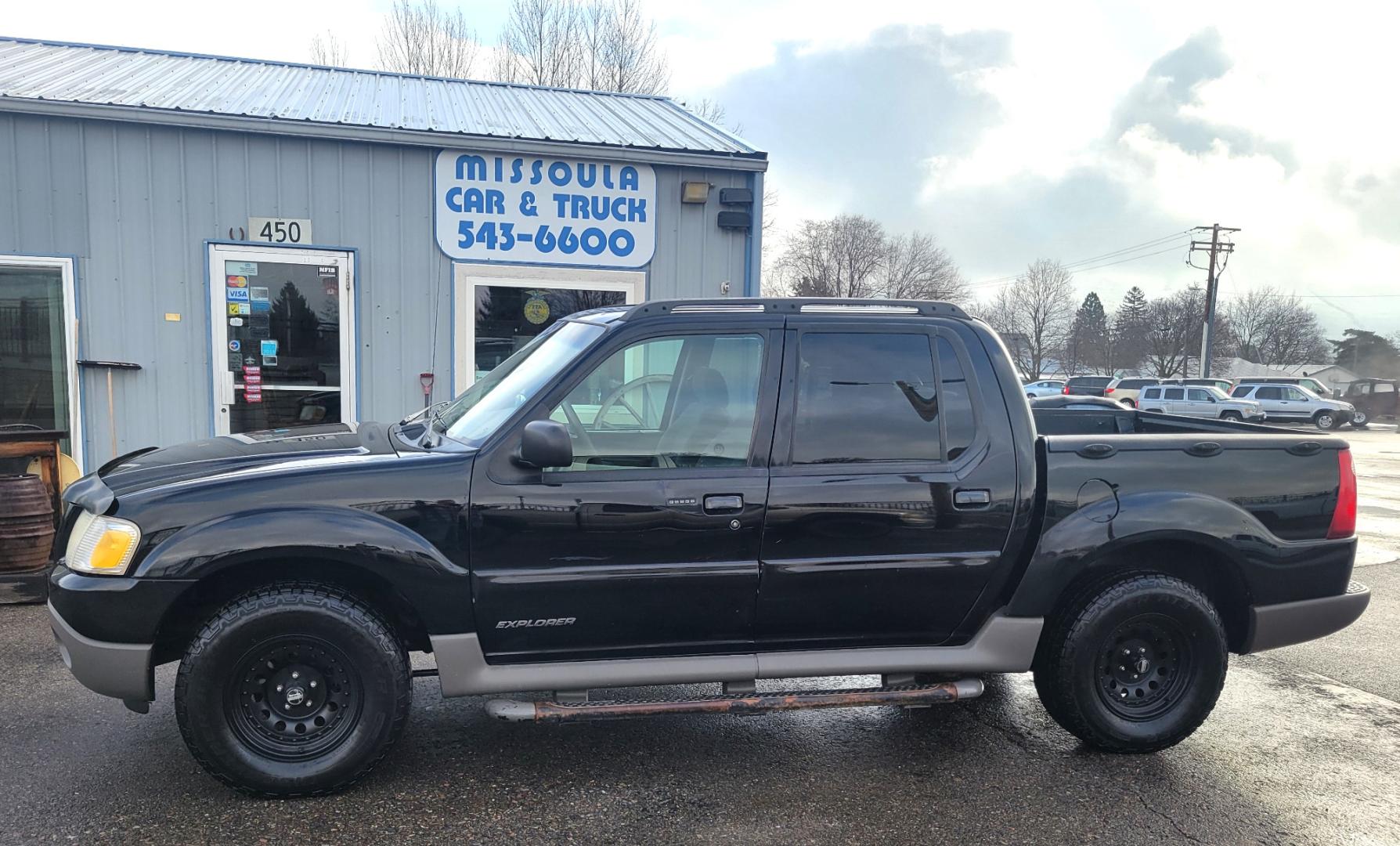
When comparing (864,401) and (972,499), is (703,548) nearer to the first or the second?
(864,401)

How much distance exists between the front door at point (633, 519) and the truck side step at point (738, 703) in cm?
19

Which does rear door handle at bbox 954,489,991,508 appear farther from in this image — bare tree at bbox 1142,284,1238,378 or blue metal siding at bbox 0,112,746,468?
bare tree at bbox 1142,284,1238,378

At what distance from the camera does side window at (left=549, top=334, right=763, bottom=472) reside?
3428mm

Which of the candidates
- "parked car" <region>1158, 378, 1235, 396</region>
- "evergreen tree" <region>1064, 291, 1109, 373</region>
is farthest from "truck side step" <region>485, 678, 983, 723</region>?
"evergreen tree" <region>1064, 291, 1109, 373</region>

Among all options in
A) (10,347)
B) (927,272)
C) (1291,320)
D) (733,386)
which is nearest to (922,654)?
(733,386)

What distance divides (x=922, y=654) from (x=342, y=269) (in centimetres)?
650

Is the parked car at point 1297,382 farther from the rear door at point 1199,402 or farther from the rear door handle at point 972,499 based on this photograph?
the rear door handle at point 972,499

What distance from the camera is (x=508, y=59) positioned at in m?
30.5

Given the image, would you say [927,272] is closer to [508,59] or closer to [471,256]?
[508,59]

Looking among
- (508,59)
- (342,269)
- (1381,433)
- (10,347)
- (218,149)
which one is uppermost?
(508,59)

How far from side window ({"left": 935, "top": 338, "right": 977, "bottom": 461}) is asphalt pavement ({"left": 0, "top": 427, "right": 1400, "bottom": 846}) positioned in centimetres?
133

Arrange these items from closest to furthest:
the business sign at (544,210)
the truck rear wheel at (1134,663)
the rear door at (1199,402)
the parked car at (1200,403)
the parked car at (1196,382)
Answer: the truck rear wheel at (1134,663), the business sign at (544,210), the parked car at (1200,403), the rear door at (1199,402), the parked car at (1196,382)

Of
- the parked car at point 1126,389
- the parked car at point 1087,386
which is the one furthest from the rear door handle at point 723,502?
the parked car at point 1087,386

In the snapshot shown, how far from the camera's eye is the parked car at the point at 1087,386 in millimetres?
40156
